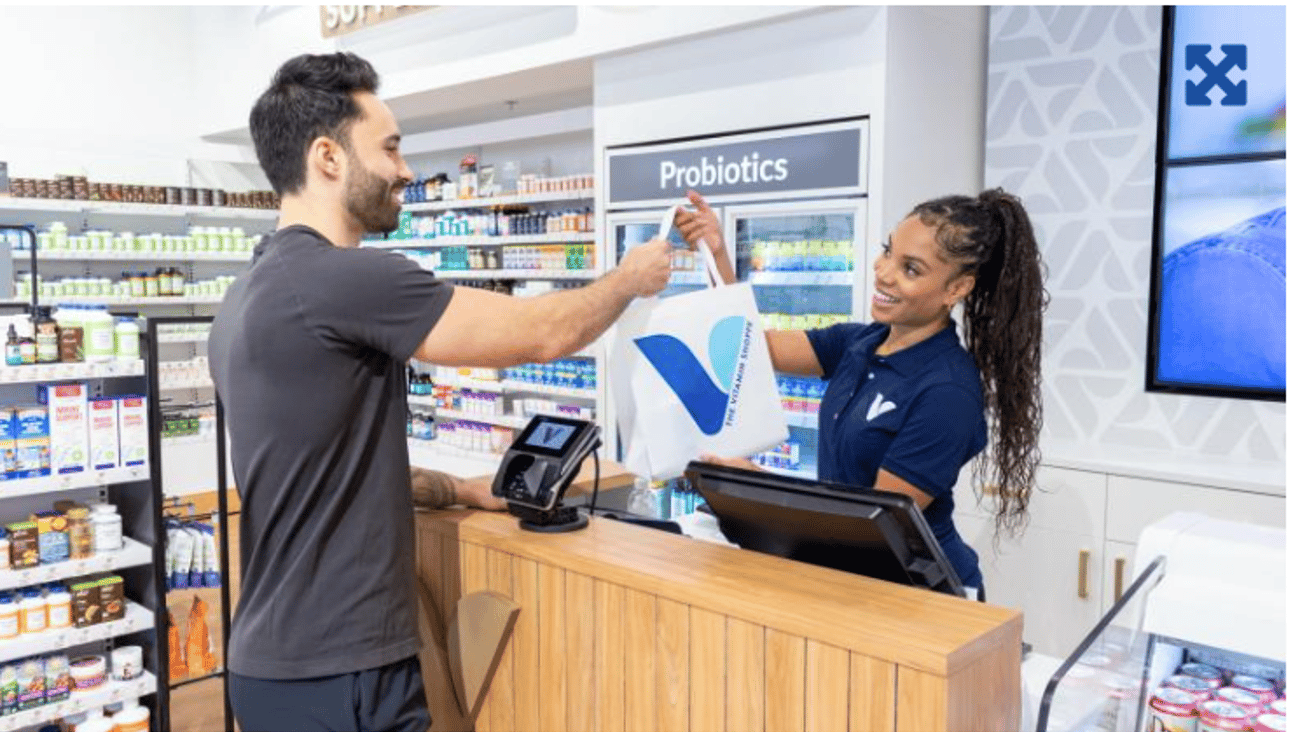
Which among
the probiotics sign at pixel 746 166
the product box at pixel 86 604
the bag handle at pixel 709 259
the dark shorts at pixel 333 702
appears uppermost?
the probiotics sign at pixel 746 166

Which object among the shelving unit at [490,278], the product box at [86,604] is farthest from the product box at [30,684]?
the shelving unit at [490,278]

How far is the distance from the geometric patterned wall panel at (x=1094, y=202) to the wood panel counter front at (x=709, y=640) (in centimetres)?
330

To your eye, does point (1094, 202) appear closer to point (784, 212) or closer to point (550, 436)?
point (784, 212)

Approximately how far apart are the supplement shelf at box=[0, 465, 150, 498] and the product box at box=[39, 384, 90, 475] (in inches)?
1.1

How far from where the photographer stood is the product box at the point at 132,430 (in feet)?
10.6

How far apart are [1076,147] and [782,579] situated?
364cm

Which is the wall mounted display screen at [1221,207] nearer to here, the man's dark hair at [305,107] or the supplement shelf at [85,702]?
the man's dark hair at [305,107]

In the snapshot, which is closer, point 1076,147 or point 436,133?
point 1076,147

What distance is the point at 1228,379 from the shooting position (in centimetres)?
427

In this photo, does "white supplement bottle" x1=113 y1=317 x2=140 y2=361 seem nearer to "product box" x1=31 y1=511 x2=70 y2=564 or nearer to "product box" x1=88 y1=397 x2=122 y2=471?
"product box" x1=88 y1=397 x2=122 y2=471

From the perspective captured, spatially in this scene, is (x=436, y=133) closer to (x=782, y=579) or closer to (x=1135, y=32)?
(x=1135, y=32)

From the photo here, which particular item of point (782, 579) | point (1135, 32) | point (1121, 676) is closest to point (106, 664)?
point (782, 579)

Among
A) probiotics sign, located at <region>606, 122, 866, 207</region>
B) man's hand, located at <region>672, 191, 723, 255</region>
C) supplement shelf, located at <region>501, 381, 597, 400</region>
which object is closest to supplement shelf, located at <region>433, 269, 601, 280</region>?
supplement shelf, located at <region>501, 381, 597, 400</region>

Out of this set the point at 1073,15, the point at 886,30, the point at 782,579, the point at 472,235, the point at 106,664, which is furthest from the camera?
the point at 472,235
